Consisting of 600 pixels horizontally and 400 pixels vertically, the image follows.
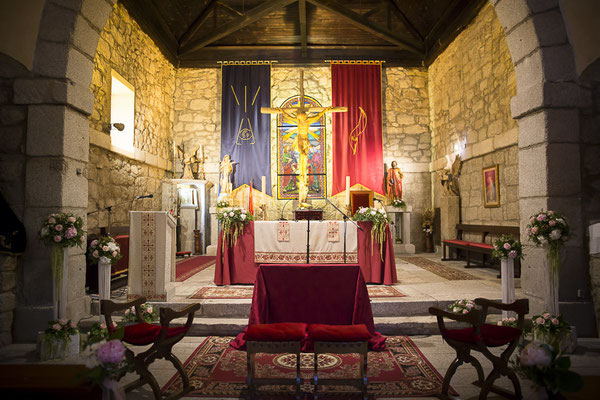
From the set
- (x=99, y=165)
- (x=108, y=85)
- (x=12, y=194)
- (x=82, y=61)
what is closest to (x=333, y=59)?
(x=108, y=85)

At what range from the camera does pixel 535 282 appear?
3643 millimetres

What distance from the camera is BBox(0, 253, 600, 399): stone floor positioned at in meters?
2.73

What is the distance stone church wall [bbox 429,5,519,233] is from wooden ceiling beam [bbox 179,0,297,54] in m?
4.14

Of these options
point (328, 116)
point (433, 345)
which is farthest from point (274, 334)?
point (328, 116)

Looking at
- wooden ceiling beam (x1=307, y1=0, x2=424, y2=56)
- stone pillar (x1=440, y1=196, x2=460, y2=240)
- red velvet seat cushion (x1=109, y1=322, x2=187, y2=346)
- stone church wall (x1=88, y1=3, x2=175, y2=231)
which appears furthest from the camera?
wooden ceiling beam (x1=307, y1=0, x2=424, y2=56)

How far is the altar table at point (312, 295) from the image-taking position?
3.00 m

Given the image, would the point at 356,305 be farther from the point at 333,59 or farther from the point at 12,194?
the point at 333,59

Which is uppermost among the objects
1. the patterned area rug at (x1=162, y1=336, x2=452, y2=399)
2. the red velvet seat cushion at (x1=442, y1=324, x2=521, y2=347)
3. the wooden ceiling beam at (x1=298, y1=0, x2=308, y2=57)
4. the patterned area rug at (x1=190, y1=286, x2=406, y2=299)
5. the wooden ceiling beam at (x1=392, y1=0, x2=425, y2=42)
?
the wooden ceiling beam at (x1=392, y1=0, x2=425, y2=42)

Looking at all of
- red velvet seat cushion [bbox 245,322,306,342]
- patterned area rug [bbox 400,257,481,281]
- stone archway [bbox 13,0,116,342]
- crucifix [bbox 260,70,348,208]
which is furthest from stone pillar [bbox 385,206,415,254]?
stone archway [bbox 13,0,116,342]

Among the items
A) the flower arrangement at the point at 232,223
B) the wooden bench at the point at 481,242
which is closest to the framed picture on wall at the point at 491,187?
the wooden bench at the point at 481,242

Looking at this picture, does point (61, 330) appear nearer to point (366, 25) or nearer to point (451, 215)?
point (451, 215)

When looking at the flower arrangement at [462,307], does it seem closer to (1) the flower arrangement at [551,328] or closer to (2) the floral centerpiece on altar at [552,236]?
(1) the flower arrangement at [551,328]

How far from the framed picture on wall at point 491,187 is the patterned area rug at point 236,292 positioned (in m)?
3.30

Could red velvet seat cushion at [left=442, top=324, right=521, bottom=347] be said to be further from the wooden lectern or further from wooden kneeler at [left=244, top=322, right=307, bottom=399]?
the wooden lectern
